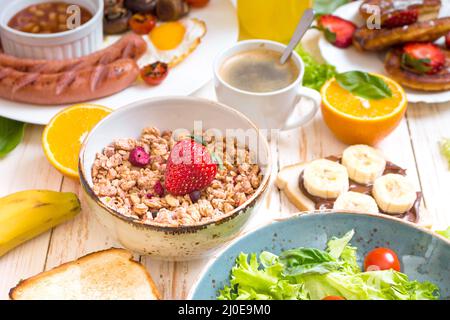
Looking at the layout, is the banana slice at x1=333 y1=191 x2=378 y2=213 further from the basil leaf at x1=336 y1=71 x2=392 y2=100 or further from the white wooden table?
the basil leaf at x1=336 y1=71 x2=392 y2=100

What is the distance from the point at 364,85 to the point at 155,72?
734mm

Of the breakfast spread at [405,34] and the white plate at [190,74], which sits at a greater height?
the breakfast spread at [405,34]

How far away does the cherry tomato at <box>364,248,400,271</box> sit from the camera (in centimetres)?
165

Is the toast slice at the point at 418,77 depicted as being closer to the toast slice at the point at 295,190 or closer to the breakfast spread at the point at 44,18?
the toast slice at the point at 295,190

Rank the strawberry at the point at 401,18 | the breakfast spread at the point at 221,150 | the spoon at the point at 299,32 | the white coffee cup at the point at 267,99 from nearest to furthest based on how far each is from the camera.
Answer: the breakfast spread at the point at 221,150, the white coffee cup at the point at 267,99, the spoon at the point at 299,32, the strawberry at the point at 401,18

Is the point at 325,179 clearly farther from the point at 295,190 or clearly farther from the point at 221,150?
the point at 221,150

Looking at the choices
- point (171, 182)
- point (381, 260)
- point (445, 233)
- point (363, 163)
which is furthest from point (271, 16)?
point (381, 260)

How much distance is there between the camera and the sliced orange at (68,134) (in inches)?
81.3

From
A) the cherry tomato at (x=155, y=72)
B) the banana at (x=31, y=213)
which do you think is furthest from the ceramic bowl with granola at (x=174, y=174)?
the cherry tomato at (x=155, y=72)

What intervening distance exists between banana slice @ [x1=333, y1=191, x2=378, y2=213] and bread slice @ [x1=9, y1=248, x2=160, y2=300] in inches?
24.5

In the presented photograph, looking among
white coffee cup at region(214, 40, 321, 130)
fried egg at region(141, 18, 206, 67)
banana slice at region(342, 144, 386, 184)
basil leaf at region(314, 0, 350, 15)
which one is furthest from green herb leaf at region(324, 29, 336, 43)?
banana slice at region(342, 144, 386, 184)

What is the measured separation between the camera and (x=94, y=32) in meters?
2.51

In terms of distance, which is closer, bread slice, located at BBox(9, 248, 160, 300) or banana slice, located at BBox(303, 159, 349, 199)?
bread slice, located at BBox(9, 248, 160, 300)

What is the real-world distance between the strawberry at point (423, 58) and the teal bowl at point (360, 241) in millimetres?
878
